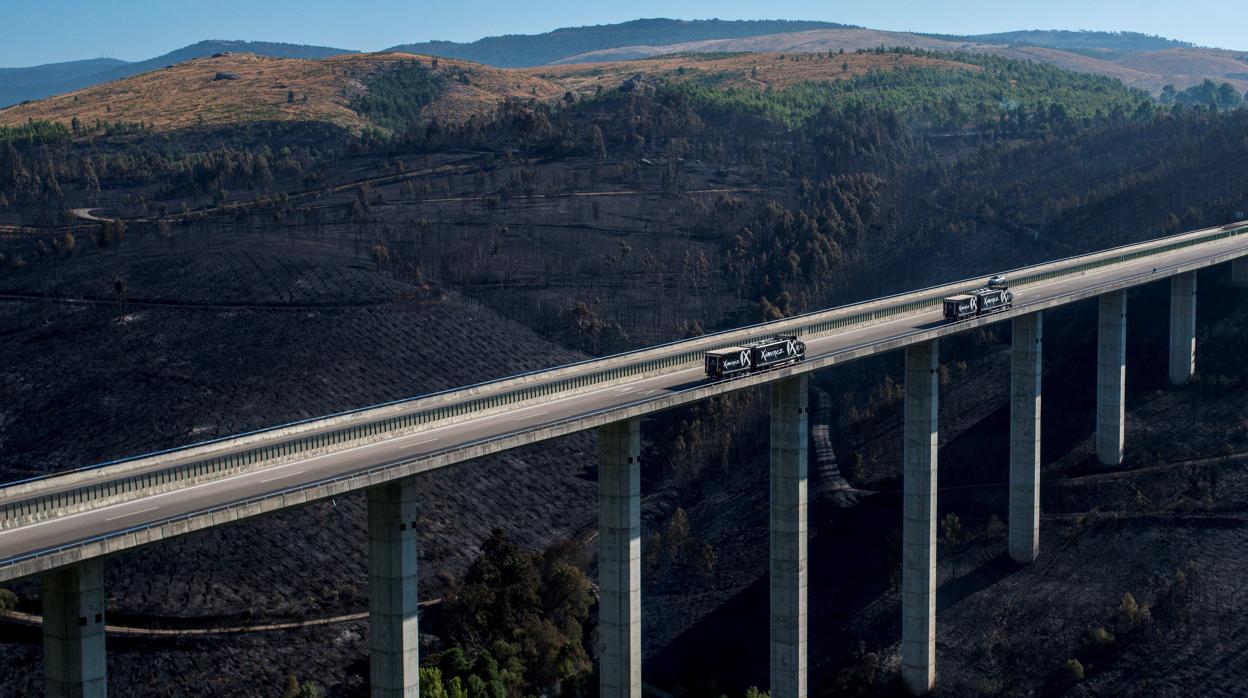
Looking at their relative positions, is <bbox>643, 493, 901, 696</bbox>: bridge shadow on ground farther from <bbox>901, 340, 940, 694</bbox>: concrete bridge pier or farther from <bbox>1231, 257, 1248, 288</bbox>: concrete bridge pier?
<bbox>1231, 257, 1248, 288</bbox>: concrete bridge pier

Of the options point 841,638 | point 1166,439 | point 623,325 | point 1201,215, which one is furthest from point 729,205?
point 841,638

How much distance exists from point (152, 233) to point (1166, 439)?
111 metres

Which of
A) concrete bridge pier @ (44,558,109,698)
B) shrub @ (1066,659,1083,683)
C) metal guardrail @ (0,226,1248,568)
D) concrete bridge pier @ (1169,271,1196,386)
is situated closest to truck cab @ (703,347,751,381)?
metal guardrail @ (0,226,1248,568)

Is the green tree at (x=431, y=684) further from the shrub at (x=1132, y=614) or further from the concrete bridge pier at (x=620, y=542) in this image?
the shrub at (x=1132, y=614)

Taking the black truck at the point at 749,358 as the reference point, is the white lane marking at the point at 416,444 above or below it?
below

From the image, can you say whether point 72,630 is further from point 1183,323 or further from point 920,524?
point 1183,323

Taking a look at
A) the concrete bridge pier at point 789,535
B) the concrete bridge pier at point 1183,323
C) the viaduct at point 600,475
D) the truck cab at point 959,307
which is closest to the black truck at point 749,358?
the viaduct at point 600,475

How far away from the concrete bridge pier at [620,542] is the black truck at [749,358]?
17.3 ft

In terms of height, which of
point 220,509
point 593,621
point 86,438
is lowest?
point 593,621

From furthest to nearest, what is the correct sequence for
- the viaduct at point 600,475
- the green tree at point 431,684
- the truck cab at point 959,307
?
1. the truck cab at point 959,307
2. the green tree at point 431,684
3. the viaduct at point 600,475

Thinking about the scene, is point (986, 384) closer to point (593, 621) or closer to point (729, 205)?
point (593, 621)

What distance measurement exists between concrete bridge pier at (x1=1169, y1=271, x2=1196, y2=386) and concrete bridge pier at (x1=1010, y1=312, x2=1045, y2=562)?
21971 millimetres

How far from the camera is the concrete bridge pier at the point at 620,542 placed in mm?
51125

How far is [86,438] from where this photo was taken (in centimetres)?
9181
